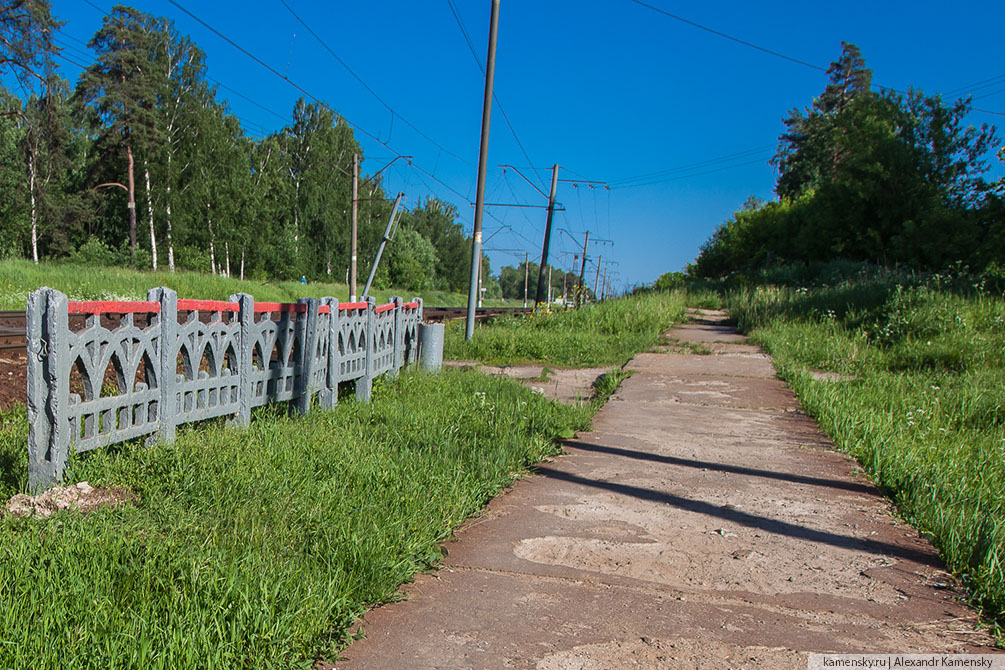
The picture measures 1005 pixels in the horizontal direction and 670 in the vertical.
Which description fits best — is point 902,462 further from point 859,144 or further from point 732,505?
point 859,144

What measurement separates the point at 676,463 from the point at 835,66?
58084 millimetres

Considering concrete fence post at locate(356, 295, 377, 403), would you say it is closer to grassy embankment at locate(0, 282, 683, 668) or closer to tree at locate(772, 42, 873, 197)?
grassy embankment at locate(0, 282, 683, 668)

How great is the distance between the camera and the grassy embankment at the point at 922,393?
3951mm

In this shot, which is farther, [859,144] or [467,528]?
[859,144]

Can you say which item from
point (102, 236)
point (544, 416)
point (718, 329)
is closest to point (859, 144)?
point (718, 329)

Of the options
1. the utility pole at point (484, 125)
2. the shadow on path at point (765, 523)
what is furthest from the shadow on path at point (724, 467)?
the utility pole at point (484, 125)

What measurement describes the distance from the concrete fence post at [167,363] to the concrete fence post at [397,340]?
14.3 ft

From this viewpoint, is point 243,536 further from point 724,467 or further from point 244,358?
point 724,467

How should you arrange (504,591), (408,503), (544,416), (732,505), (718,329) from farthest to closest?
(718,329)
(544,416)
(732,505)
(408,503)
(504,591)

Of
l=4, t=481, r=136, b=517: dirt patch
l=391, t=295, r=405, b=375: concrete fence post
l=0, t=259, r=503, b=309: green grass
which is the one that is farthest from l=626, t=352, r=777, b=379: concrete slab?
l=0, t=259, r=503, b=309: green grass

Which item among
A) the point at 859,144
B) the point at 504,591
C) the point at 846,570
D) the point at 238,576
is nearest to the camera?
the point at 238,576

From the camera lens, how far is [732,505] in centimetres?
454

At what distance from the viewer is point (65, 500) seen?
3838mm

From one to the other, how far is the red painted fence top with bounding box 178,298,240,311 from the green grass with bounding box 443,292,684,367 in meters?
6.62
